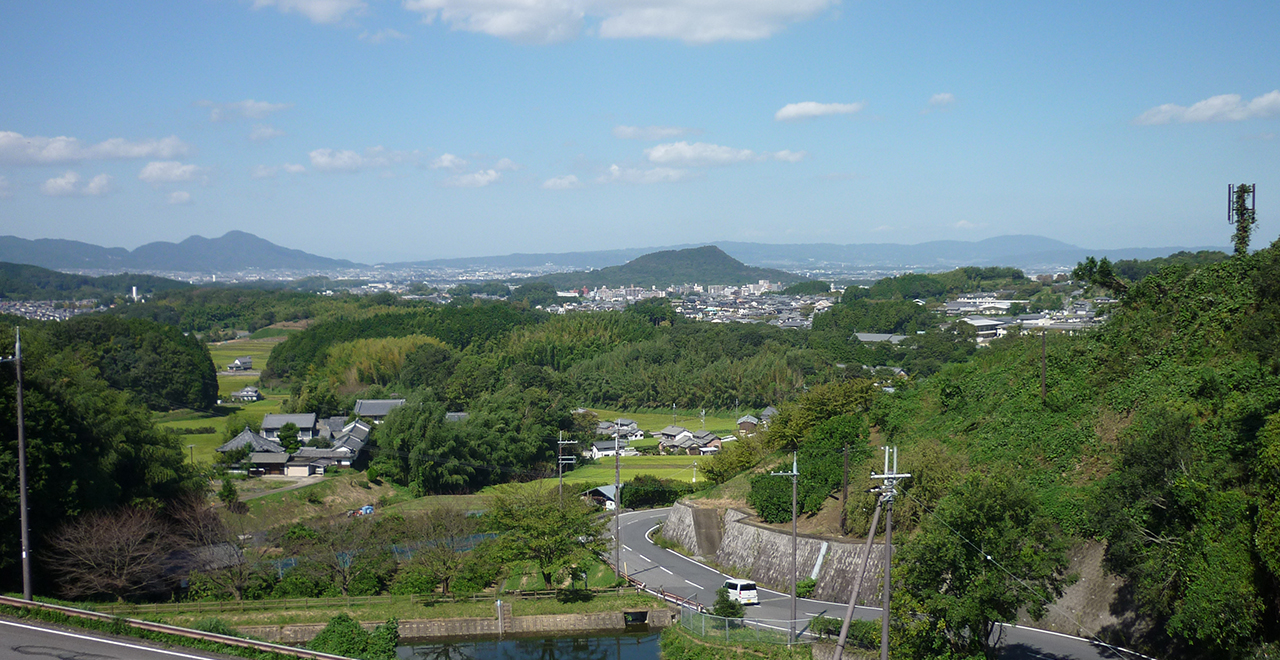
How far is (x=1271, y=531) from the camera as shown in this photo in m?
10.8

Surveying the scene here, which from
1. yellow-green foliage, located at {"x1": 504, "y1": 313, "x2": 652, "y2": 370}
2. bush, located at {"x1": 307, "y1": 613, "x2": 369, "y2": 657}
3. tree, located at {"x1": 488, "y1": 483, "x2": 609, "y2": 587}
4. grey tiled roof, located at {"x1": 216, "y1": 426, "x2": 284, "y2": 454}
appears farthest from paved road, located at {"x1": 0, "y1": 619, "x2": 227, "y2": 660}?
yellow-green foliage, located at {"x1": 504, "y1": 313, "x2": 652, "y2": 370}

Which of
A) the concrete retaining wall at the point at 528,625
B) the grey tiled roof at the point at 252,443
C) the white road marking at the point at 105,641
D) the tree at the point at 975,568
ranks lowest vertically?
the concrete retaining wall at the point at 528,625

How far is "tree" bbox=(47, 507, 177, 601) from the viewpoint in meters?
17.6

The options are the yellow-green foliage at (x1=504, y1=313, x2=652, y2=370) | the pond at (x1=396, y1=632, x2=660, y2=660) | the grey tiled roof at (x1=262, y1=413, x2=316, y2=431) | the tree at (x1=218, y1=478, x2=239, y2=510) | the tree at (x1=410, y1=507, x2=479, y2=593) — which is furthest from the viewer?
the yellow-green foliage at (x1=504, y1=313, x2=652, y2=370)

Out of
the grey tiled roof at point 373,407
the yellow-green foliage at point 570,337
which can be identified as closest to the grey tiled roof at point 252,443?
the grey tiled roof at point 373,407

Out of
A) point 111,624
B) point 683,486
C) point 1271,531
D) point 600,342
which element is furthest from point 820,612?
point 600,342

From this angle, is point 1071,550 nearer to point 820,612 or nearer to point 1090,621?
point 1090,621

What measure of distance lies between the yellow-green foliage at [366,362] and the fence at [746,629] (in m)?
50.6

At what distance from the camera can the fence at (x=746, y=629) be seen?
15766 millimetres

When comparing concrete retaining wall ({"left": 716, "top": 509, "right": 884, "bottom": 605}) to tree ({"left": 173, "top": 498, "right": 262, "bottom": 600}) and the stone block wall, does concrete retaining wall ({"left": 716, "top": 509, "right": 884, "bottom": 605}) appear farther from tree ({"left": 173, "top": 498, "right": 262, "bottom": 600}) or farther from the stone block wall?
tree ({"left": 173, "top": 498, "right": 262, "bottom": 600})

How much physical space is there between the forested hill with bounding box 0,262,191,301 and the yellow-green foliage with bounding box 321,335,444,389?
95508 mm

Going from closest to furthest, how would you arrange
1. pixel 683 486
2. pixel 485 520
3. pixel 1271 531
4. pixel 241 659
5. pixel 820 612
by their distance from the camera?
pixel 1271 531 → pixel 241 659 → pixel 820 612 → pixel 485 520 → pixel 683 486

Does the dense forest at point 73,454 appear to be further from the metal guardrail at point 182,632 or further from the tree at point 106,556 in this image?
the metal guardrail at point 182,632

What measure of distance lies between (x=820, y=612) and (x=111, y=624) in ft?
42.2
